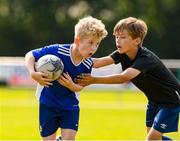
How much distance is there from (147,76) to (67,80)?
107cm

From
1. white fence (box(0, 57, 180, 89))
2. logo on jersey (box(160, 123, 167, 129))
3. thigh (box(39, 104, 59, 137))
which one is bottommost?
white fence (box(0, 57, 180, 89))

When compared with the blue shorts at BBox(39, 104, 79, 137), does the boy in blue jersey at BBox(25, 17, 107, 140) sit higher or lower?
higher

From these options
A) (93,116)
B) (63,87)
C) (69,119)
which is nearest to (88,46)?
(63,87)

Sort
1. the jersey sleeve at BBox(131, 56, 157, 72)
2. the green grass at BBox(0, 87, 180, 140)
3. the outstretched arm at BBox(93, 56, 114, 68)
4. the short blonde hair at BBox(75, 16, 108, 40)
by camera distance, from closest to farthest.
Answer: the short blonde hair at BBox(75, 16, 108, 40) < the jersey sleeve at BBox(131, 56, 157, 72) < the outstretched arm at BBox(93, 56, 114, 68) < the green grass at BBox(0, 87, 180, 140)

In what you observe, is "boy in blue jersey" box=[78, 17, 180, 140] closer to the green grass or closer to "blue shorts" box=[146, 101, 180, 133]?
"blue shorts" box=[146, 101, 180, 133]

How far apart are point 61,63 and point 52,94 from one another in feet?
1.29

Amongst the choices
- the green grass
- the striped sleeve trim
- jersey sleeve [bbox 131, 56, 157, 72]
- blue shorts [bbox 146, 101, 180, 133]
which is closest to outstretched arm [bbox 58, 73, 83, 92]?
the striped sleeve trim

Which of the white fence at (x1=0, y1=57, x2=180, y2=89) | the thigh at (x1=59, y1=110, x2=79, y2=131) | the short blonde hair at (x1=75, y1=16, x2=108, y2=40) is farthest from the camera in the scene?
the white fence at (x1=0, y1=57, x2=180, y2=89)

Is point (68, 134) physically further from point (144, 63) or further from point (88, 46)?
point (144, 63)

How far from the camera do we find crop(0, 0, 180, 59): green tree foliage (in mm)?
44281

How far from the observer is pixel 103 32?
805cm

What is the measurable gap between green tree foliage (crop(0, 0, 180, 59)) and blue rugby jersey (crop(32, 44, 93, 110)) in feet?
116

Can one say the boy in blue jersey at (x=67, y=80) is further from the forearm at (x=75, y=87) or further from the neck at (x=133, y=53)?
the neck at (x=133, y=53)

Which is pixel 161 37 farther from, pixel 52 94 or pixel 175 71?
pixel 52 94
